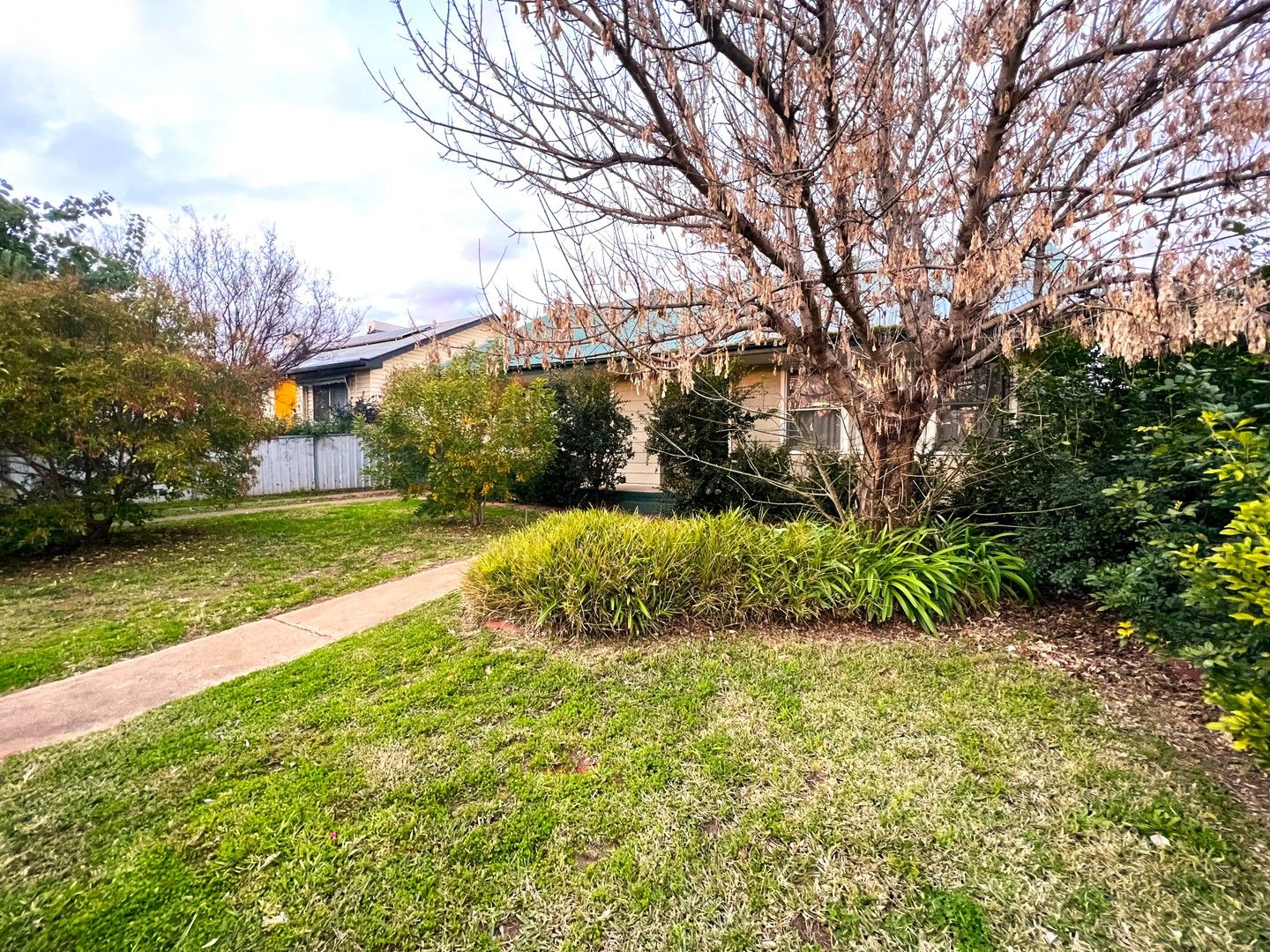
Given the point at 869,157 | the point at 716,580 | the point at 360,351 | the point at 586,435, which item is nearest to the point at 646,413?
the point at 586,435

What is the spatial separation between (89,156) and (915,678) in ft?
58.0

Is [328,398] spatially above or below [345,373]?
below

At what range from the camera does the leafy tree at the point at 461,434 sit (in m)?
7.88

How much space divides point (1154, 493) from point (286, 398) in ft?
71.7

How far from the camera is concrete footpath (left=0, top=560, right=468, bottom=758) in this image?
118 inches

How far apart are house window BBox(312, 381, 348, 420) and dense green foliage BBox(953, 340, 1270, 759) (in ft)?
56.4

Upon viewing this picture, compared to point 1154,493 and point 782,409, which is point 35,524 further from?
point 1154,493

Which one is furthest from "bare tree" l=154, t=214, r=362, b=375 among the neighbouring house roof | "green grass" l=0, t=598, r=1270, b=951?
"green grass" l=0, t=598, r=1270, b=951

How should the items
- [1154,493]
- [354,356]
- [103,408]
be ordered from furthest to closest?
1. [354,356]
2. [103,408]
3. [1154,493]

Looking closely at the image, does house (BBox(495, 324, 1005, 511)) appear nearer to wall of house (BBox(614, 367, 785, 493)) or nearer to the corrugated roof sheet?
wall of house (BBox(614, 367, 785, 493))

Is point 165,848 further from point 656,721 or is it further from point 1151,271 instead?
point 1151,271

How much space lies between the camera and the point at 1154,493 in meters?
3.39

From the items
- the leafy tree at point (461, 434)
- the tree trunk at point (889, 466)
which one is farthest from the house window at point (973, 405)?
the leafy tree at point (461, 434)

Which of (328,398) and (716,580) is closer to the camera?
(716,580)
